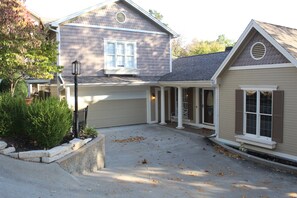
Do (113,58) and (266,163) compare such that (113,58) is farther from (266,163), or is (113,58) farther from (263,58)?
(266,163)

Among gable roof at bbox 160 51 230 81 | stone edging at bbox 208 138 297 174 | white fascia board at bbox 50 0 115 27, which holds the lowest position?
stone edging at bbox 208 138 297 174

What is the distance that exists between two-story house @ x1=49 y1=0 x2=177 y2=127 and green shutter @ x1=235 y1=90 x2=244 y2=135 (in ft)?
20.6

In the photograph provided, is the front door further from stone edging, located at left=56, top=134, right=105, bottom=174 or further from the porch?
stone edging, located at left=56, top=134, right=105, bottom=174

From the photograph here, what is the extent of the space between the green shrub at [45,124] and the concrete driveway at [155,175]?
778 mm

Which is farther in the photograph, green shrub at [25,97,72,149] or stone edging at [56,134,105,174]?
green shrub at [25,97,72,149]

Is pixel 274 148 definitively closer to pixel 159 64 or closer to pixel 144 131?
pixel 144 131

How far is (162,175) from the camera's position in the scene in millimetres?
7789

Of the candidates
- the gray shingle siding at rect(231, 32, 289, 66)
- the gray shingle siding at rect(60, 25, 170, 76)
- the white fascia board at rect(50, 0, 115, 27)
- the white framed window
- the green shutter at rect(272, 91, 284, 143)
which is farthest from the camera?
the gray shingle siding at rect(60, 25, 170, 76)

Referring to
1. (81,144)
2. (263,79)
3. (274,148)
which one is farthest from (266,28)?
(81,144)

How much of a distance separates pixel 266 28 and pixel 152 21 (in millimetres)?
8468

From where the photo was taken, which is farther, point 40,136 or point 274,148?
point 274,148

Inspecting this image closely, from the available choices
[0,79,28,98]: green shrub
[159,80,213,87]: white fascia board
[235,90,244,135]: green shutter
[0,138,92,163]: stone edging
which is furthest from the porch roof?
[0,138,92,163]: stone edging

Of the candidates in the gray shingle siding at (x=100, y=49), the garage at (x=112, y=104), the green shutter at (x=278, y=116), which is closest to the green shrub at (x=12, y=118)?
the garage at (x=112, y=104)

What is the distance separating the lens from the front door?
1490 cm
